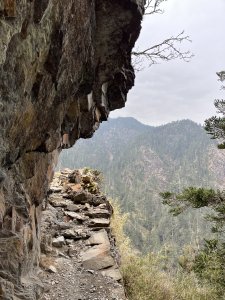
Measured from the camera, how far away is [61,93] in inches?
267

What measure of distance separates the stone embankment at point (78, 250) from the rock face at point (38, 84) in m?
1.35

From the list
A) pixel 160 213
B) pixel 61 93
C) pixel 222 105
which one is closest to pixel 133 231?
pixel 160 213

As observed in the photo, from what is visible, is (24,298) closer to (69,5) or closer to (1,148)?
(1,148)

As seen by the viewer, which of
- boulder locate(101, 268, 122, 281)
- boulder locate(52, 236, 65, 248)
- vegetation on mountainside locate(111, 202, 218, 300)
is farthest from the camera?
boulder locate(52, 236, 65, 248)

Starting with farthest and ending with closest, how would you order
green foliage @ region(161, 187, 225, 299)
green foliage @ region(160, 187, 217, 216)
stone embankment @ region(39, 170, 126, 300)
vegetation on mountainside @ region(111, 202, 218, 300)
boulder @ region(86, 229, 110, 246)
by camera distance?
green foliage @ region(160, 187, 217, 216) → boulder @ region(86, 229, 110, 246) → green foliage @ region(161, 187, 225, 299) → vegetation on mountainside @ region(111, 202, 218, 300) → stone embankment @ region(39, 170, 126, 300)

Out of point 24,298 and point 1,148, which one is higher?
point 1,148

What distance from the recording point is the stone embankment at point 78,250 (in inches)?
366

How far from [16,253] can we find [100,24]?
15.6 ft

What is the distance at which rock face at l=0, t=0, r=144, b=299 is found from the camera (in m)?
4.91

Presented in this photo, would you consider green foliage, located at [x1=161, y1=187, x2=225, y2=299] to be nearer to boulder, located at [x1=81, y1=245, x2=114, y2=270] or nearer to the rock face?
boulder, located at [x1=81, y1=245, x2=114, y2=270]

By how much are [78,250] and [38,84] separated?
23.4 ft

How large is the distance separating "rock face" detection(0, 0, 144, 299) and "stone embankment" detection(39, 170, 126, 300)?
135 centimetres

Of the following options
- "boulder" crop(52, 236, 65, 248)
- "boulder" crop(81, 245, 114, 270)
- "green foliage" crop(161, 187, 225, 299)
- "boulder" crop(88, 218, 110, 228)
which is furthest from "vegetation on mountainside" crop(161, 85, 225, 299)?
"boulder" crop(52, 236, 65, 248)

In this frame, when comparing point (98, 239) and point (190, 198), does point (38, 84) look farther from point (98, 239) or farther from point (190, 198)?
point (190, 198)
